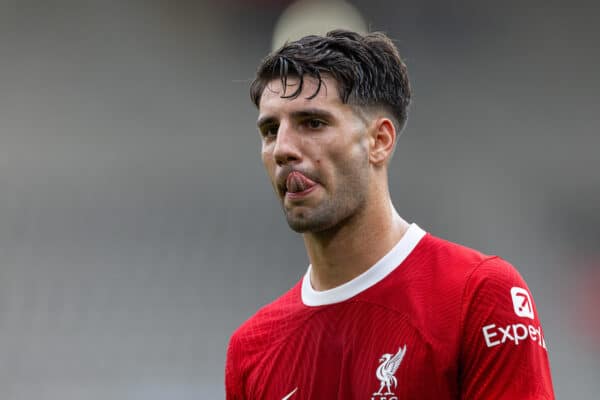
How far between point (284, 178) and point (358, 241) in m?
0.31

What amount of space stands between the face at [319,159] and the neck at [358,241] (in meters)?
0.04

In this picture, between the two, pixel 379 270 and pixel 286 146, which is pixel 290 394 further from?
pixel 286 146

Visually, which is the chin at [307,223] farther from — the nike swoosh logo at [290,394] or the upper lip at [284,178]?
the nike swoosh logo at [290,394]

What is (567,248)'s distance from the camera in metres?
8.04

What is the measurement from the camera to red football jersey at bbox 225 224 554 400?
1.83m

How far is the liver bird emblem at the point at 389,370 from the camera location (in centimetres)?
191

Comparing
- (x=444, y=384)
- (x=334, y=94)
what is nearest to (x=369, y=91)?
(x=334, y=94)

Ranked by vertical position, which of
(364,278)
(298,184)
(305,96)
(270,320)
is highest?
(305,96)

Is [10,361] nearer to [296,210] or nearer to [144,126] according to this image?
[144,126]

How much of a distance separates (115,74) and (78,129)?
824mm

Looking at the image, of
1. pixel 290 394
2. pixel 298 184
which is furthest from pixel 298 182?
pixel 290 394

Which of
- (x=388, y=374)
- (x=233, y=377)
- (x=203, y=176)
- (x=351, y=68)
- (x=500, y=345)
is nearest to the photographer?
(x=500, y=345)

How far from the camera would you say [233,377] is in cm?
243

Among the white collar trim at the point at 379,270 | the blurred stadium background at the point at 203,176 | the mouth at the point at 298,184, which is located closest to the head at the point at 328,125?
the mouth at the point at 298,184
